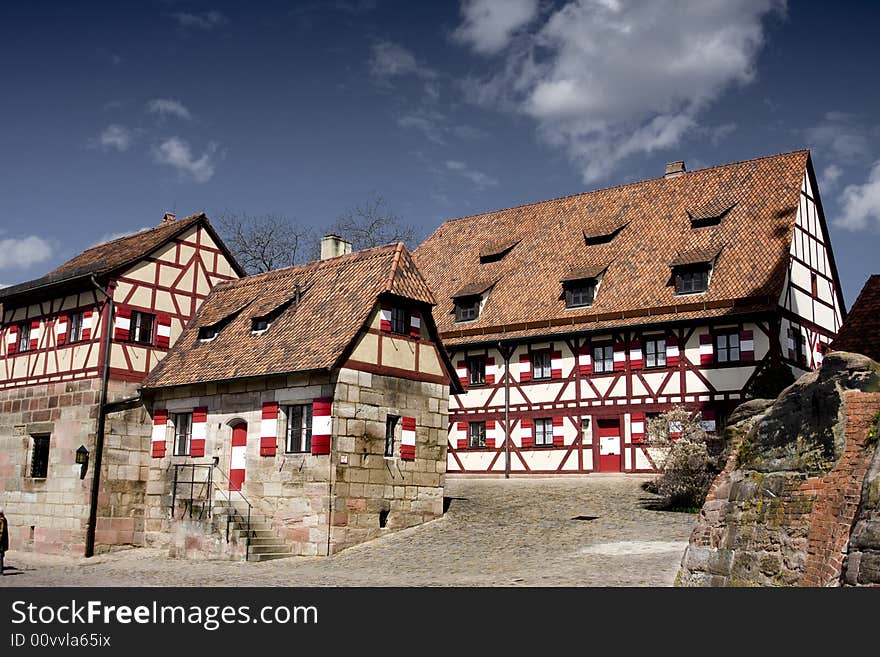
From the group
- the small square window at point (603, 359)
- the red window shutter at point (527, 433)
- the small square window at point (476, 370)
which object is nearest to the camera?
the small square window at point (603, 359)

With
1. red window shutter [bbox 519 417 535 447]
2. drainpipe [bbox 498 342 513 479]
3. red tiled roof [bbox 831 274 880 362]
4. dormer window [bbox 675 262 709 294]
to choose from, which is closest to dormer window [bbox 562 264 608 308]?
drainpipe [bbox 498 342 513 479]

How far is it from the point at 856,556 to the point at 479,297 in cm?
2620

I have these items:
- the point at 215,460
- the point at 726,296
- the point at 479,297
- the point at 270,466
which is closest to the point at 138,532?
the point at 215,460

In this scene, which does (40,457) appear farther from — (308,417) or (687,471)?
(687,471)

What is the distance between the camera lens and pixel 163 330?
27.5 meters

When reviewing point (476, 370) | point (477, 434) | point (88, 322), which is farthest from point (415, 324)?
point (477, 434)

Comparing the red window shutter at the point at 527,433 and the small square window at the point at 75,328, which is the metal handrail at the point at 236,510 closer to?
the small square window at the point at 75,328

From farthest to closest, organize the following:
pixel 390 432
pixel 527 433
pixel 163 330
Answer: pixel 527 433 < pixel 163 330 < pixel 390 432

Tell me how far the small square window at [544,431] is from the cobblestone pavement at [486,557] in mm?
4841

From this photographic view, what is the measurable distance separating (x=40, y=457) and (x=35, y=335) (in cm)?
372

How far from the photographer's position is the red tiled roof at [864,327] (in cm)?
1501

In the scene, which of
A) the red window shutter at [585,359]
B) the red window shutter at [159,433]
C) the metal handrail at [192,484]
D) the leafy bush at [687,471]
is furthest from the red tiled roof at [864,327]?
the red window shutter at [159,433]

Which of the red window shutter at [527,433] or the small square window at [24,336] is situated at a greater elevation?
the small square window at [24,336]

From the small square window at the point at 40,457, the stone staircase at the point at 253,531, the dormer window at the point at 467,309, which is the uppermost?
the dormer window at the point at 467,309
